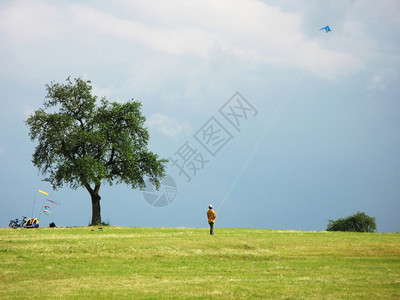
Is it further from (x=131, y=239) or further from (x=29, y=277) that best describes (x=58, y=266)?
(x=131, y=239)

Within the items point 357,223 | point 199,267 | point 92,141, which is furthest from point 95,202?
point 357,223

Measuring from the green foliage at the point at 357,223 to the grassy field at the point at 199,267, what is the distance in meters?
31.3

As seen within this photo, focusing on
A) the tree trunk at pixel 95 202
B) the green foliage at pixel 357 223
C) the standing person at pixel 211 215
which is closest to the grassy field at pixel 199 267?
the standing person at pixel 211 215

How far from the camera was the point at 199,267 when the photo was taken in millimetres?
25844

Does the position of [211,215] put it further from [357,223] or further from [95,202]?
[357,223]

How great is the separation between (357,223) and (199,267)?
49.3m

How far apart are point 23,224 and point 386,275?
38.8m

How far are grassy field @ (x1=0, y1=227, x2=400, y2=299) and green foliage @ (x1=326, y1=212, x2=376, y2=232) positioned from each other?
31262 mm

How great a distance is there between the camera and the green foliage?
226ft

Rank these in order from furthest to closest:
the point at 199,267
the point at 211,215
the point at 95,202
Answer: the point at 95,202, the point at 211,215, the point at 199,267

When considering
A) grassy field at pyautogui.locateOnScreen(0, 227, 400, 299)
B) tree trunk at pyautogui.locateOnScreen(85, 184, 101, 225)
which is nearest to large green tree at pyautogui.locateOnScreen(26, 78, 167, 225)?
tree trunk at pyautogui.locateOnScreen(85, 184, 101, 225)

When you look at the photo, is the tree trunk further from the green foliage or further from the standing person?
the green foliage

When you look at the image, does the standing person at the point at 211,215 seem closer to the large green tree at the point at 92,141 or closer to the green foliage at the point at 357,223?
the large green tree at the point at 92,141

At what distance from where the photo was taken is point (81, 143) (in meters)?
54.4
